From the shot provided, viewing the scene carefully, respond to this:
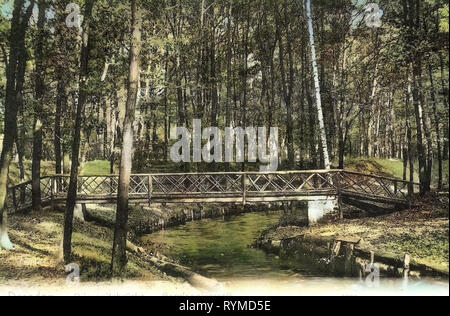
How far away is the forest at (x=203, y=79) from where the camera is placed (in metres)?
10.6

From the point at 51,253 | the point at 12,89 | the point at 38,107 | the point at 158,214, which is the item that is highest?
the point at 12,89

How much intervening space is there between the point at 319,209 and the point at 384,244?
3.75 m

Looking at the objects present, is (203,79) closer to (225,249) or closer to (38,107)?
(38,107)

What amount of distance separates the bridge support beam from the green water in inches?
84.7

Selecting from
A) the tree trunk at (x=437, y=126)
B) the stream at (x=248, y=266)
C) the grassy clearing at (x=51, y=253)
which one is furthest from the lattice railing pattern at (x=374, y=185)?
the grassy clearing at (x=51, y=253)

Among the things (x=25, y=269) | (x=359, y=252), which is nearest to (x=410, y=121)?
(x=359, y=252)

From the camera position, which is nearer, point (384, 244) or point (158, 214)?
point (384, 244)

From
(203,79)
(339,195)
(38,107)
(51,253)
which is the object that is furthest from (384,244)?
(203,79)

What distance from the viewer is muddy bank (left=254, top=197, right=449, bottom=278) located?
30.0 feet

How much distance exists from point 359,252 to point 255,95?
17886 millimetres

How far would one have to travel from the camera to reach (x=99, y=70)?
40.0 feet

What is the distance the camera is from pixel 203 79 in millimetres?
19828

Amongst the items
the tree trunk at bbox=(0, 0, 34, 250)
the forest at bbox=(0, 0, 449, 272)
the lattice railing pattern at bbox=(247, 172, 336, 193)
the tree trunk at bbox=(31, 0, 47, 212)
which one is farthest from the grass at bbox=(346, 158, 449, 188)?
the tree trunk at bbox=(0, 0, 34, 250)
